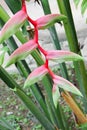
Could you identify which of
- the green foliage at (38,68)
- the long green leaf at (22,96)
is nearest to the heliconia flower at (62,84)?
the green foliage at (38,68)

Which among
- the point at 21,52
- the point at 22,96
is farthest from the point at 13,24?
the point at 22,96

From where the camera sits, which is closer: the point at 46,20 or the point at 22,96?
the point at 46,20

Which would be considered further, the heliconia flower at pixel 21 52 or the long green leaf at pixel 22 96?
the long green leaf at pixel 22 96

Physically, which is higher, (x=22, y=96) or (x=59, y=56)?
(x=59, y=56)

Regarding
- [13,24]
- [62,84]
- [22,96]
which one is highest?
[13,24]

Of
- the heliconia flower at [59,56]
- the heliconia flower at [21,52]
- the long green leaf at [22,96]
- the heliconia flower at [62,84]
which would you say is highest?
the heliconia flower at [21,52]

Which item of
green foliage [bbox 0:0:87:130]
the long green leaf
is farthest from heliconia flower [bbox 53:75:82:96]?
the long green leaf

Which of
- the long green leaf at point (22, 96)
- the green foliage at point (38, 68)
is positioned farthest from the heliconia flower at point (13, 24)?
the long green leaf at point (22, 96)

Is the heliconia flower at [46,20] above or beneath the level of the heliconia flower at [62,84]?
above

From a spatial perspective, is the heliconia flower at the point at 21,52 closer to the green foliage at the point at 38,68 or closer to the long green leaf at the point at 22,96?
the green foliage at the point at 38,68

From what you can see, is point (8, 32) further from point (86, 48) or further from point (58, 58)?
point (86, 48)

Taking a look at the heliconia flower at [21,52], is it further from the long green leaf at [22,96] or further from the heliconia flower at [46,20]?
the long green leaf at [22,96]

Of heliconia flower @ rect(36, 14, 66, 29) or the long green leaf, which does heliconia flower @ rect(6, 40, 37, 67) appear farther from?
the long green leaf

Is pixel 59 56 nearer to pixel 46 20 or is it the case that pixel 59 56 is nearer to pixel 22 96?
pixel 46 20
